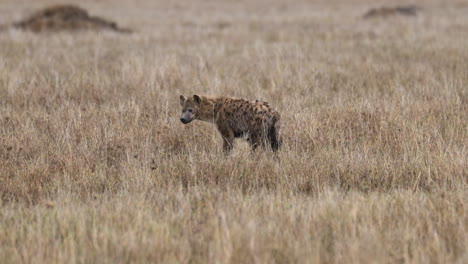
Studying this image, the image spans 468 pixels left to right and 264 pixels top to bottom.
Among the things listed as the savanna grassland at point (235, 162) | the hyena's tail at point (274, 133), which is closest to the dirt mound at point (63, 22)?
the savanna grassland at point (235, 162)

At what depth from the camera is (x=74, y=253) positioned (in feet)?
15.3

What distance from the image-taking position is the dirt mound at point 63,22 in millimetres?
22562

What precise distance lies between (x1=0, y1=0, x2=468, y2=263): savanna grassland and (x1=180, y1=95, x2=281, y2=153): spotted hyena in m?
0.23

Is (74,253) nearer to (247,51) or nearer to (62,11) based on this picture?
(247,51)

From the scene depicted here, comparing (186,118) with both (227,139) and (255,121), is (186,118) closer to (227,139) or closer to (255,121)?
(227,139)

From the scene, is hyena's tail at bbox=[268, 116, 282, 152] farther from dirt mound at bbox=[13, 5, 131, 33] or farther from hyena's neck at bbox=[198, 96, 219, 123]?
dirt mound at bbox=[13, 5, 131, 33]

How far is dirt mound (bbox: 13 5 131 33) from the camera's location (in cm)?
2256

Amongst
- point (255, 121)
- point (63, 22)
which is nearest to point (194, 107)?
point (255, 121)

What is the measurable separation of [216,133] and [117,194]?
9.76 ft

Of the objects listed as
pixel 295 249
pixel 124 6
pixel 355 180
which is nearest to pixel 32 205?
pixel 295 249

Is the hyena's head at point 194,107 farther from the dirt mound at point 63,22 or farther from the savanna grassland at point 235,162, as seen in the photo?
the dirt mound at point 63,22

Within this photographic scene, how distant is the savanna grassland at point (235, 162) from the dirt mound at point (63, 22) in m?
6.82

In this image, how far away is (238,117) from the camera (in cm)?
780

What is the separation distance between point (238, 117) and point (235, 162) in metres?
0.98
